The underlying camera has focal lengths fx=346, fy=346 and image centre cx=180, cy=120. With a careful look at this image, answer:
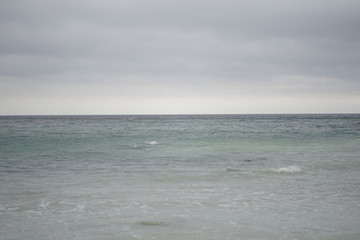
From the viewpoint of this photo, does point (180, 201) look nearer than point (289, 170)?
Yes

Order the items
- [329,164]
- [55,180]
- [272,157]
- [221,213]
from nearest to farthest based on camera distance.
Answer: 1. [221,213]
2. [55,180]
3. [329,164]
4. [272,157]

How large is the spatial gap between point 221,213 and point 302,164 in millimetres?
10905

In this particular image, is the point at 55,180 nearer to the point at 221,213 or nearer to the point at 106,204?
the point at 106,204

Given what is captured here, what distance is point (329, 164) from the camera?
18.8m

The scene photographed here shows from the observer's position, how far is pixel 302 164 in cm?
1900

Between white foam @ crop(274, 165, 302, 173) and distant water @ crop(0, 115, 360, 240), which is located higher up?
white foam @ crop(274, 165, 302, 173)

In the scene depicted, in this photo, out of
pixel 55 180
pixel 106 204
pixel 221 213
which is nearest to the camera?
pixel 221 213

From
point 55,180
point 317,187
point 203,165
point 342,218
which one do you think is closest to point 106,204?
point 55,180

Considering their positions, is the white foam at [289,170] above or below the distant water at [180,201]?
above

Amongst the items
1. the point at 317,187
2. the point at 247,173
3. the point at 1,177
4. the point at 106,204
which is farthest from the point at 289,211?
the point at 1,177

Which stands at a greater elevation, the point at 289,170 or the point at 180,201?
the point at 289,170

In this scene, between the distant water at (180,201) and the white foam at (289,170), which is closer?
the distant water at (180,201)

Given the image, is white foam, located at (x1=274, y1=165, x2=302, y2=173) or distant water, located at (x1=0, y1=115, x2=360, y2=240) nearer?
distant water, located at (x1=0, y1=115, x2=360, y2=240)

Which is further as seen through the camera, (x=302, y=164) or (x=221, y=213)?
(x=302, y=164)
